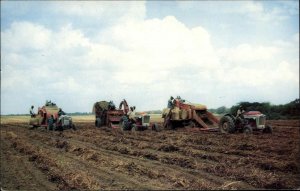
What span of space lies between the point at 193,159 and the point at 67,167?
12.2ft

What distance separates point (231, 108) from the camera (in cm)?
4075

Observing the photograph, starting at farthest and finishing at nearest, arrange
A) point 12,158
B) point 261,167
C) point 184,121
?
point 184,121, point 12,158, point 261,167

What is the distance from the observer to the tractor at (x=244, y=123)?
714 inches

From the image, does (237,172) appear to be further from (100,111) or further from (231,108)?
(231,108)

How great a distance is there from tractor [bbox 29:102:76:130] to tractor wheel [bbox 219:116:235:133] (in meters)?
11.4

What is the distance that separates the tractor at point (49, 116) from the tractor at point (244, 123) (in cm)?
1165

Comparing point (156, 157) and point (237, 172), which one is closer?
point (237, 172)

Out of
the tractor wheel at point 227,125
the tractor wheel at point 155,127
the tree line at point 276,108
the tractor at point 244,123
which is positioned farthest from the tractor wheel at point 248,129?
the tree line at point 276,108

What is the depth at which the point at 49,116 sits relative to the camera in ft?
88.5

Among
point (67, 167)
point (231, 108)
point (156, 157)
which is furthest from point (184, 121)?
point (231, 108)

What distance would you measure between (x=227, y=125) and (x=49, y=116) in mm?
14612

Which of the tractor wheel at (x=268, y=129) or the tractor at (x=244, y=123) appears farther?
the tractor wheel at (x=268, y=129)

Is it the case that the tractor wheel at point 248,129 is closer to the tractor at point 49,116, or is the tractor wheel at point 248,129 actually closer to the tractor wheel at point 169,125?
the tractor wheel at point 169,125

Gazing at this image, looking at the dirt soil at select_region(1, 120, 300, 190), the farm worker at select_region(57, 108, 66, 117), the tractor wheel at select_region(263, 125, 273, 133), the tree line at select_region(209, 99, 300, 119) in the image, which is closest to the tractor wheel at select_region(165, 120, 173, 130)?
the tractor wheel at select_region(263, 125, 273, 133)
